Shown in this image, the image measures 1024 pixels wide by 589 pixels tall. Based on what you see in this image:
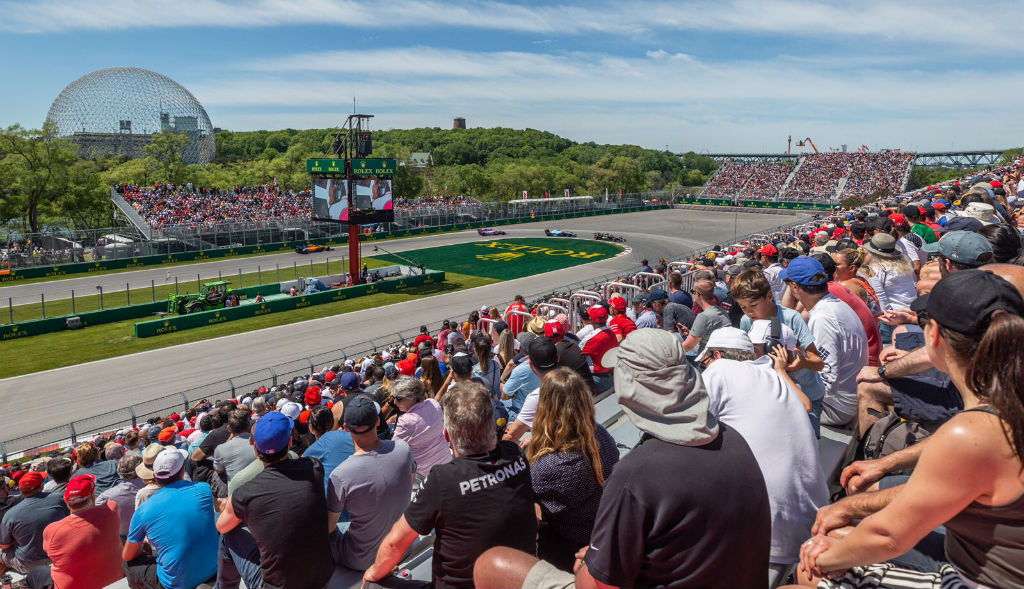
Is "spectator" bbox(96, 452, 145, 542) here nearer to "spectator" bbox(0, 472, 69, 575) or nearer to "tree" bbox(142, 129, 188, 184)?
"spectator" bbox(0, 472, 69, 575)

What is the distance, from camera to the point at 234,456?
6.29 m

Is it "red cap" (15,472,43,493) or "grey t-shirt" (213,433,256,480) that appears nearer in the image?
"grey t-shirt" (213,433,256,480)

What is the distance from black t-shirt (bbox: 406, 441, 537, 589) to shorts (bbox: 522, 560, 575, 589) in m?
0.45

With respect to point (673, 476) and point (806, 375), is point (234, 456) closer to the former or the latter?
point (673, 476)

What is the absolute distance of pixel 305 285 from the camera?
35.2 meters

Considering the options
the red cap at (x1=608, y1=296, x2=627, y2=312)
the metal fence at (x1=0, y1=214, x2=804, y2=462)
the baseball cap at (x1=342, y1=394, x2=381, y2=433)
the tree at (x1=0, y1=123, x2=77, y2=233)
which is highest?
the tree at (x1=0, y1=123, x2=77, y2=233)

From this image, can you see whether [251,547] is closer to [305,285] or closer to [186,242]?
[305,285]

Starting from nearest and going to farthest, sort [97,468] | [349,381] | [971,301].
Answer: [971,301] < [97,468] < [349,381]

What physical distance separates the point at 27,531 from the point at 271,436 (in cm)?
418

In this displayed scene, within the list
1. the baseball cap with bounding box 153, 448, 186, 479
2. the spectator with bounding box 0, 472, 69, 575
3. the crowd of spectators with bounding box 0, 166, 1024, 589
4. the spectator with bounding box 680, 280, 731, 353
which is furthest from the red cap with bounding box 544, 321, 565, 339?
the spectator with bounding box 0, 472, 69, 575

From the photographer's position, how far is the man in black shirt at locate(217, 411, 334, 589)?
4.15 metres

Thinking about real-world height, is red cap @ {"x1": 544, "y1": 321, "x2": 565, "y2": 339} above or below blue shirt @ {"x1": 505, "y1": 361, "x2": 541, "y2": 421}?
above

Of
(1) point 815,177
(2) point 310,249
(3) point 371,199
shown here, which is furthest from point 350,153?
(1) point 815,177

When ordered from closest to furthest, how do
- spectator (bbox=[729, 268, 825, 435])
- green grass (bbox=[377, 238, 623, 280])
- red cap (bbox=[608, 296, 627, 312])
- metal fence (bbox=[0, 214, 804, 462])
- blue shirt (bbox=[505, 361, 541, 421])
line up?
spectator (bbox=[729, 268, 825, 435]), blue shirt (bbox=[505, 361, 541, 421]), red cap (bbox=[608, 296, 627, 312]), metal fence (bbox=[0, 214, 804, 462]), green grass (bbox=[377, 238, 623, 280])
